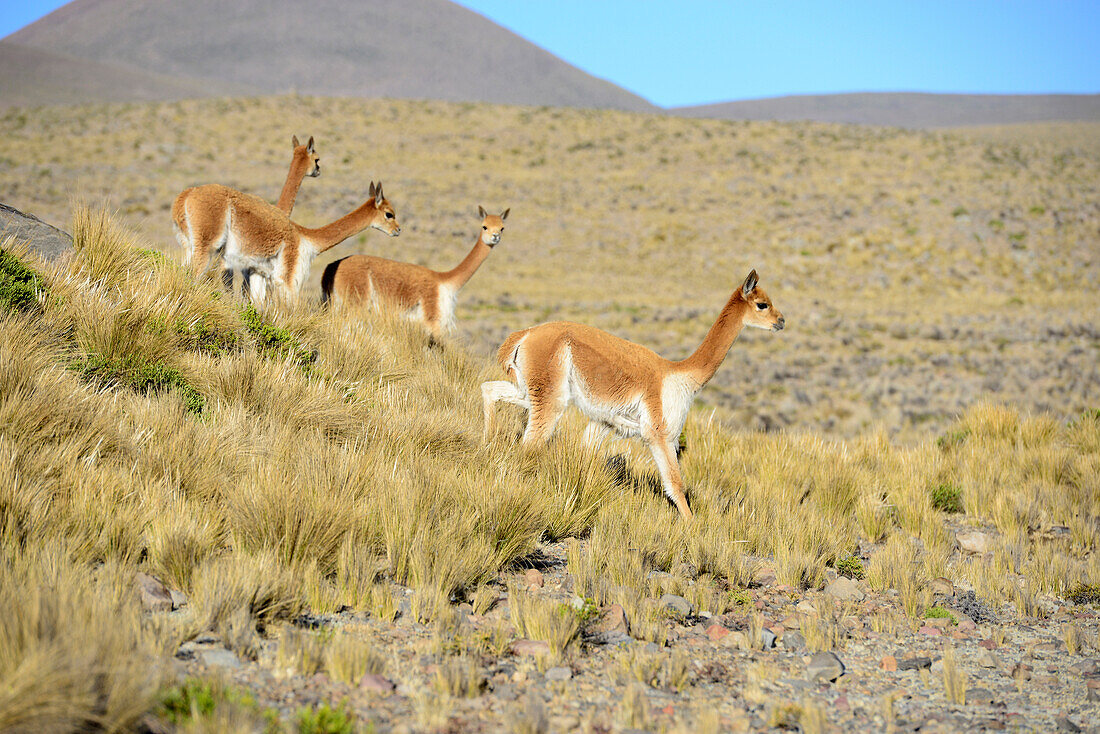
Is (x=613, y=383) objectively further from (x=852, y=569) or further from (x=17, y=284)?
(x=17, y=284)

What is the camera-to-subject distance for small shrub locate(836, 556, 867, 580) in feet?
17.7

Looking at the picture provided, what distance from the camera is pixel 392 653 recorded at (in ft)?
11.5

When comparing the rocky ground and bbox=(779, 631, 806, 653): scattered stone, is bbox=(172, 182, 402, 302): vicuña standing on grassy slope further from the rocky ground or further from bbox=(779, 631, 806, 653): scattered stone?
bbox=(779, 631, 806, 653): scattered stone

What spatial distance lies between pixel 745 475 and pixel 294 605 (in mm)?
4540

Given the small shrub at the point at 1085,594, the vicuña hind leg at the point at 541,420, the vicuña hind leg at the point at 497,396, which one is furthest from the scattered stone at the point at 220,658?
the small shrub at the point at 1085,594

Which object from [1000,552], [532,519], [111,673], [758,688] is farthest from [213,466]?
[1000,552]

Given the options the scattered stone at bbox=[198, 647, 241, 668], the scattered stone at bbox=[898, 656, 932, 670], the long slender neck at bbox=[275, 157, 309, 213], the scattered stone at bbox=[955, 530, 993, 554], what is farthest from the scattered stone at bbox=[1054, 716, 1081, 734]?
the long slender neck at bbox=[275, 157, 309, 213]

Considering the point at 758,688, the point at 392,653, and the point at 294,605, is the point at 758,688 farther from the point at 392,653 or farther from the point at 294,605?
the point at 294,605

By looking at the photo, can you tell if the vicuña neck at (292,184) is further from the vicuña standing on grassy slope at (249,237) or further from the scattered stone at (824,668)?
the scattered stone at (824,668)

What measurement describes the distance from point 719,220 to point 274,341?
34.9 meters

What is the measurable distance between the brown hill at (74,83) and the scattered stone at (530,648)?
145 m

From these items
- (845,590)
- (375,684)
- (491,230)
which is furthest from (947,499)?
(375,684)

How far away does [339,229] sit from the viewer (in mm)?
8812

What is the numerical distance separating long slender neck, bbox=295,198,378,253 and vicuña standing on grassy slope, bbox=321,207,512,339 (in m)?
0.41
